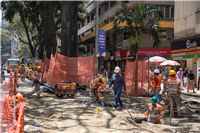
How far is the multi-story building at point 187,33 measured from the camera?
20094mm

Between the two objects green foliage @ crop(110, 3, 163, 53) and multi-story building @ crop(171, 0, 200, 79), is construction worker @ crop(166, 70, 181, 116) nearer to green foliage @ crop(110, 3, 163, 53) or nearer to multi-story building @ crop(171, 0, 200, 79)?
multi-story building @ crop(171, 0, 200, 79)

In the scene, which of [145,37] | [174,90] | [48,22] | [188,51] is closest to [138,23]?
[188,51]

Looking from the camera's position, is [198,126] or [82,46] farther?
[82,46]

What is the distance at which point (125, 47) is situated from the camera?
32906mm

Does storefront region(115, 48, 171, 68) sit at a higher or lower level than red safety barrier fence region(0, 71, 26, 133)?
higher

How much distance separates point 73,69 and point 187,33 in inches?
470

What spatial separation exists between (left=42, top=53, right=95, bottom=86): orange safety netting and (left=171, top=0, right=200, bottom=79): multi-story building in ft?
32.5

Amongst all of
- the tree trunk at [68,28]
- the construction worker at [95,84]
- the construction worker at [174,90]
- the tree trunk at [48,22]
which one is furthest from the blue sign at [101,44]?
the construction worker at [174,90]

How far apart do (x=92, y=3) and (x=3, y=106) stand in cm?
4235

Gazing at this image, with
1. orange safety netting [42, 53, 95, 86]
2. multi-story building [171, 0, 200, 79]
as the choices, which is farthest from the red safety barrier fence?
multi-story building [171, 0, 200, 79]

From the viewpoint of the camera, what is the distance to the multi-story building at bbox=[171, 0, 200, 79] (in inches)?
791

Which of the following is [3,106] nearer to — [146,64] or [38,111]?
[38,111]

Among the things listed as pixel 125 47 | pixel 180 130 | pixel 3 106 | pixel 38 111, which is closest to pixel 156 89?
pixel 180 130

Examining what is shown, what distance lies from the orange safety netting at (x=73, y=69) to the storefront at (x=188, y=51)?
9860mm
